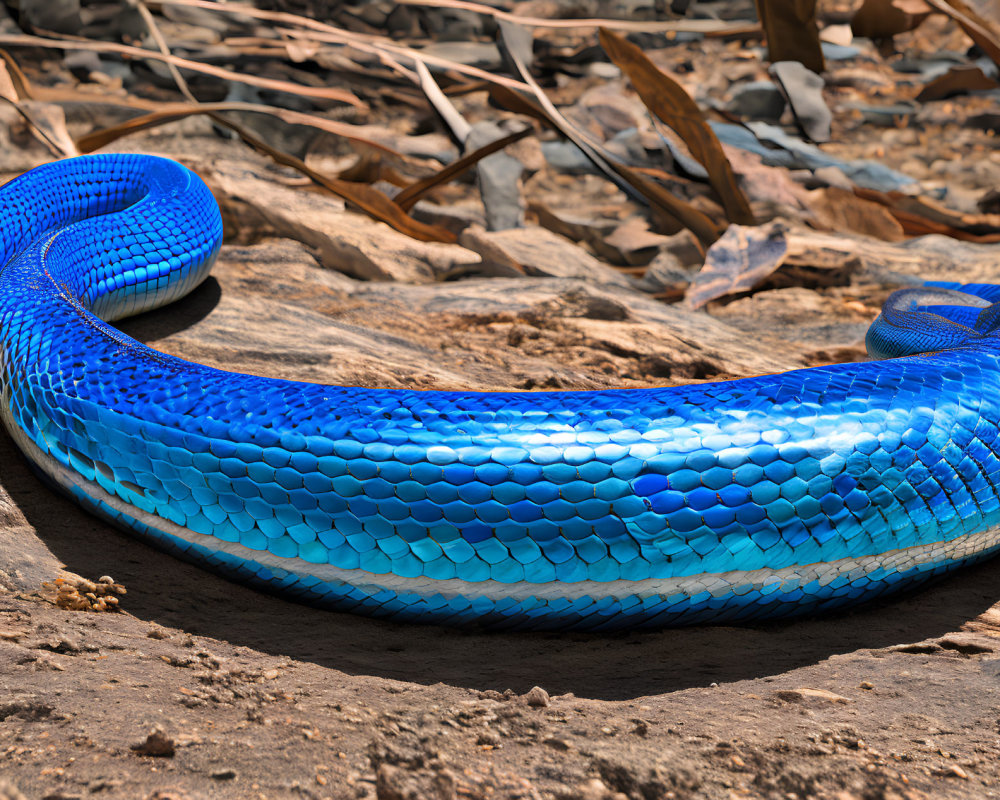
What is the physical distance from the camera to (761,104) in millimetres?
6262

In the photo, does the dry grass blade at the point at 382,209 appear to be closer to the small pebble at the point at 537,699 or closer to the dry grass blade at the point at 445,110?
the dry grass blade at the point at 445,110

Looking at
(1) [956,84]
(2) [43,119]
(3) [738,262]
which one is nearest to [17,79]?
(2) [43,119]

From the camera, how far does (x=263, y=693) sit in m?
1.18

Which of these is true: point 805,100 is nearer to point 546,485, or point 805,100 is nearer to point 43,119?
point 43,119

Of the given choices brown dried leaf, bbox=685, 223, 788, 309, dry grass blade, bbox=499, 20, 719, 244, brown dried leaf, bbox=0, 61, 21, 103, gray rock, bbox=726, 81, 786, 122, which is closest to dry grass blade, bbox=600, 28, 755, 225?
dry grass blade, bbox=499, 20, 719, 244

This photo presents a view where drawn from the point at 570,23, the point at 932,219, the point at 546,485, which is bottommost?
the point at 932,219

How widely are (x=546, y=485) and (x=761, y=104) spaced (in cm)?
596

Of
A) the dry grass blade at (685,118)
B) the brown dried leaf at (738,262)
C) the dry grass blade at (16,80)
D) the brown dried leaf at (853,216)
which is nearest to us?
the brown dried leaf at (738,262)

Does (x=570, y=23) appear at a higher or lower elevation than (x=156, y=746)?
higher

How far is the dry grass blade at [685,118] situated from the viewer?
164 inches

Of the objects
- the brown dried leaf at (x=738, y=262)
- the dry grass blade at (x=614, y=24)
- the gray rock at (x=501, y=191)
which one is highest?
the dry grass blade at (x=614, y=24)

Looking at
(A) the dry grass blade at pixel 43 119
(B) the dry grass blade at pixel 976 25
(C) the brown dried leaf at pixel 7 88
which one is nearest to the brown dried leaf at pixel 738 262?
(B) the dry grass blade at pixel 976 25

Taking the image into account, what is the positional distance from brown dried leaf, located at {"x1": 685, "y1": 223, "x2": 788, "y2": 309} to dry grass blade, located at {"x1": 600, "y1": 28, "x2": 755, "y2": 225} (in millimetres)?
513

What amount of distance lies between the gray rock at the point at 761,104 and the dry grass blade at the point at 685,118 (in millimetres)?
2238
